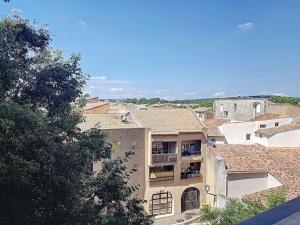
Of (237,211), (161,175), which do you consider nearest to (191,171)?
(161,175)

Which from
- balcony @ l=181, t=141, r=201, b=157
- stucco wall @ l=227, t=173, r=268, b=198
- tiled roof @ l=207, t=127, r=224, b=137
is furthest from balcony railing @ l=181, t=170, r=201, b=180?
stucco wall @ l=227, t=173, r=268, b=198

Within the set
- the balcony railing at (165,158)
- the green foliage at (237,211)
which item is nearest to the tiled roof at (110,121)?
the balcony railing at (165,158)

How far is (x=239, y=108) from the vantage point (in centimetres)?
4266

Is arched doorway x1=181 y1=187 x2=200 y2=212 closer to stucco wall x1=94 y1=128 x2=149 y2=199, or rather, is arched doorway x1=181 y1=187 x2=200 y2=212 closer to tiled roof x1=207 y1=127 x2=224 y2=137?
stucco wall x1=94 y1=128 x2=149 y2=199

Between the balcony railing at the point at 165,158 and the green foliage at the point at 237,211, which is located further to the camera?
the balcony railing at the point at 165,158

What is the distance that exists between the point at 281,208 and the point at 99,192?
787 centimetres

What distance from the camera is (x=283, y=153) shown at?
2231 cm

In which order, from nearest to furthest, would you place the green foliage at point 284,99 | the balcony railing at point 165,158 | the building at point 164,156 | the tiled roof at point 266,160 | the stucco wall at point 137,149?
1. the tiled roof at point 266,160
2. the stucco wall at point 137,149
3. the building at point 164,156
4. the balcony railing at point 165,158
5. the green foliage at point 284,99

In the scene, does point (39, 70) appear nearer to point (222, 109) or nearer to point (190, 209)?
point (190, 209)

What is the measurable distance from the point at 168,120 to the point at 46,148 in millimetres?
20712

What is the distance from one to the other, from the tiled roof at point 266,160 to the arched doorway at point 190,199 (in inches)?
197

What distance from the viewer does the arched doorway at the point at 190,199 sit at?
27.0 meters

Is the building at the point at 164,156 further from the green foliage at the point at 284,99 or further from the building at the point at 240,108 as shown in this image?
the green foliage at the point at 284,99

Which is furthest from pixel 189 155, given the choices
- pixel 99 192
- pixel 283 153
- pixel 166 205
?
pixel 99 192
